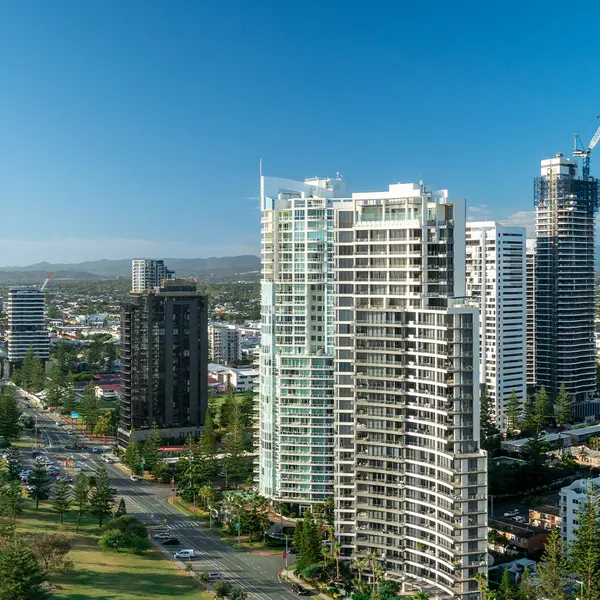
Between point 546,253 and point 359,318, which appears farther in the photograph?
point 546,253

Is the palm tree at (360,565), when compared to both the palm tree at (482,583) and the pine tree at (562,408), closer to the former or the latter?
the palm tree at (482,583)

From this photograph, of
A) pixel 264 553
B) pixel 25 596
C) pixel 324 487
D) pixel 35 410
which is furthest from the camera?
→ pixel 35 410

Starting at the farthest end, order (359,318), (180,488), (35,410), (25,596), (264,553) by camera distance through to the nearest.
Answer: (35,410) < (180,488) < (264,553) < (359,318) < (25,596)

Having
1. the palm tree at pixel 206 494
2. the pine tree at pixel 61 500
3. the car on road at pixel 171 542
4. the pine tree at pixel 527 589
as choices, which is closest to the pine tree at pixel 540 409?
the palm tree at pixel 206 494

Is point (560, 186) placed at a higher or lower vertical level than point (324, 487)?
higher

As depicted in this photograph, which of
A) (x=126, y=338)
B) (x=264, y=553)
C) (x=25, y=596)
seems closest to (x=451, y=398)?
(x=264, y=553)

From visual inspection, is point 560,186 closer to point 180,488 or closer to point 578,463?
point 578,463

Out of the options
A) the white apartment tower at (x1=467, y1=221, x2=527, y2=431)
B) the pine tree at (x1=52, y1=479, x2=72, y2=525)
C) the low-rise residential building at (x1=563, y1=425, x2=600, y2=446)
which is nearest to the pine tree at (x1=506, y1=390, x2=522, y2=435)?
the white apartment tower at (x1=467, y1=221, x2=527, y2=431)

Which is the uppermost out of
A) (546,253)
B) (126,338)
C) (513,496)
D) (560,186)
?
(560,186)
